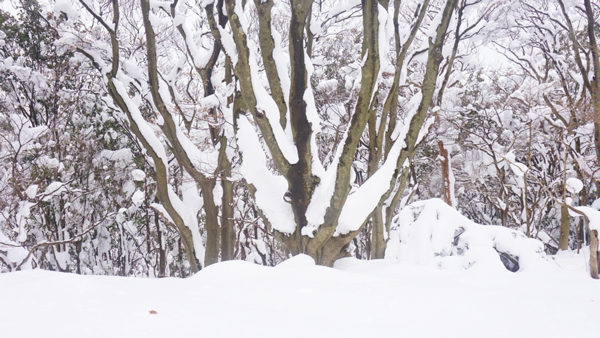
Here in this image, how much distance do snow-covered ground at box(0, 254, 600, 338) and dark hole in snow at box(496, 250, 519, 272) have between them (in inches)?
48.6

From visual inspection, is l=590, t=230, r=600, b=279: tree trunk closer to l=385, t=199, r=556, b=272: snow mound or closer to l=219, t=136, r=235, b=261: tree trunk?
l=385, t=199, r=556, b=272: snow mound

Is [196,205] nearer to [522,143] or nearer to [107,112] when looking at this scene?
[107,112]

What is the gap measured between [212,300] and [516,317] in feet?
5.37

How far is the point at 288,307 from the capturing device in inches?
80.5

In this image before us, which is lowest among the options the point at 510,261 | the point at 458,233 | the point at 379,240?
the point at 510,261

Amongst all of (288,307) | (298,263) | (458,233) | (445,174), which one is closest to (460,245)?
(458,233)

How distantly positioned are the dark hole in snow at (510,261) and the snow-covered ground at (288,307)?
1234 mm

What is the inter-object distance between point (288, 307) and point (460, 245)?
293 centimetres

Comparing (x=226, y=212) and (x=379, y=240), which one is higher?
(x=226, y=212)

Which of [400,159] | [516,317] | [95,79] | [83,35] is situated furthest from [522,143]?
[95,79]

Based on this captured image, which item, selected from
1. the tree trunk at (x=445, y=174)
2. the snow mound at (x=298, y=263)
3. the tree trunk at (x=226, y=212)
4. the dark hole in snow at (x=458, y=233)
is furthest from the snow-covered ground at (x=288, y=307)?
the tree trunk at (x=445, y=174)

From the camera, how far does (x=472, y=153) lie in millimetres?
11844

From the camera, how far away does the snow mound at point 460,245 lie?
395 cm

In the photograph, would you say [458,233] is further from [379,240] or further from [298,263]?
[298,263]
